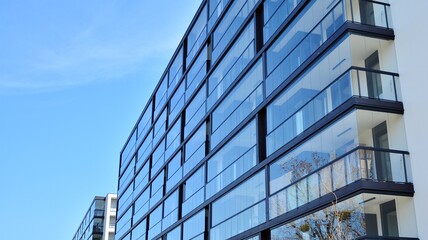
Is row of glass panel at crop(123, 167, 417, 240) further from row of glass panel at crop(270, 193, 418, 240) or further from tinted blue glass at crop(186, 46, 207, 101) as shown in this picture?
tinted blue glass at crop(186, 46, 207, 101)

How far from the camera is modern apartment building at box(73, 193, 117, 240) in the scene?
7244 centimetres

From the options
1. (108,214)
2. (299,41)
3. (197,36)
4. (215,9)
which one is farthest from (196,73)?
(108,214)

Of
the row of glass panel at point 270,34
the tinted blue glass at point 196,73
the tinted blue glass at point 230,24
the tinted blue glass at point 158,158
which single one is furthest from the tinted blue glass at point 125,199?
the tinted blue glass at point 230,24

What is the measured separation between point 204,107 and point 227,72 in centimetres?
372

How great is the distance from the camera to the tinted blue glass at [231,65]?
25906mm

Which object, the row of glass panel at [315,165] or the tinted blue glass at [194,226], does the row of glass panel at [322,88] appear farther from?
the tinted blue glass at [194,226]

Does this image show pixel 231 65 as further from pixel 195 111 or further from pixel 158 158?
pixel 158 158

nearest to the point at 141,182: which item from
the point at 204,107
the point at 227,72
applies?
the point at 204,107

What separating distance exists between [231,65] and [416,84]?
41.4ft

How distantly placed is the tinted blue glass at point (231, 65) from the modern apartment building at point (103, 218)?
46.1 meters

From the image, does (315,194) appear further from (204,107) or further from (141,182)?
(141,182)

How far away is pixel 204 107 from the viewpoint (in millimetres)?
31500

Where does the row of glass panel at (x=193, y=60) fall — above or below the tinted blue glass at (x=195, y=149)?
above

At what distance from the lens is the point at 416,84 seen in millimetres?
16375
